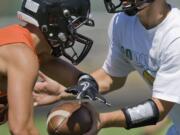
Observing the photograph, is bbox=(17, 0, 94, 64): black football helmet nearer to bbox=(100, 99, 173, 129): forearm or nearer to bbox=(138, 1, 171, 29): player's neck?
bbox=(138, 1, 171, 29): player's neck

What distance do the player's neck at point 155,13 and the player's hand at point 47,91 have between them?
867 mm

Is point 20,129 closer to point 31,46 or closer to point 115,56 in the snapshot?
point 31,46

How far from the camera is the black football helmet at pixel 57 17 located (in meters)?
4.53

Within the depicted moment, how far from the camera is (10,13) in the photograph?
9.13m

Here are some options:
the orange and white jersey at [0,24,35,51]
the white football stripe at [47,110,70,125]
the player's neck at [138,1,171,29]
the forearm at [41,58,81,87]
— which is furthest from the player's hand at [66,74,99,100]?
the player's neck at [138,1,171,29]

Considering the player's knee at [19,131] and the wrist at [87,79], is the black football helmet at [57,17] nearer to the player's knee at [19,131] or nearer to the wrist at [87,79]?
the wrist at [87,79]

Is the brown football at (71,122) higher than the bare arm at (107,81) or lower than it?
higher

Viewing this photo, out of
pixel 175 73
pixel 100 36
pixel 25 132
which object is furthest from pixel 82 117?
pixel 100 36

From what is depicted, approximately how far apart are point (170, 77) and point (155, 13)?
372mm

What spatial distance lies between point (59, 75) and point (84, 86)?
1.45 ft

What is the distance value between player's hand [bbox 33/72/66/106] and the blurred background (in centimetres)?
143

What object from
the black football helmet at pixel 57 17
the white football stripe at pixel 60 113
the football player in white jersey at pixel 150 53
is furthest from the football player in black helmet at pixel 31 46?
the football player in white jersey at pixel 150 53

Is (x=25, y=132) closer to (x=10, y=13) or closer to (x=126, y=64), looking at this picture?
(x=126, y=64)

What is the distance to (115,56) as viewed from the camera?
198 inches
